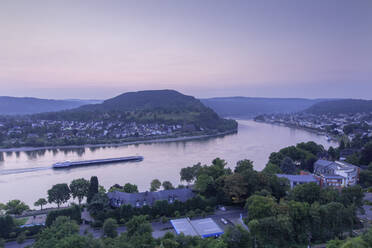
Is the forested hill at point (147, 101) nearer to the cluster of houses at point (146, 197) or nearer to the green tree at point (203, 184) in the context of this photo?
the green tree at point (203, 184)

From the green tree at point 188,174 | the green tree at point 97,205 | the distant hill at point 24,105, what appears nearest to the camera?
the green tree at point 97,205

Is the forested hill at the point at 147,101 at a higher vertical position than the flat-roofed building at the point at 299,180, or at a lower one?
higher

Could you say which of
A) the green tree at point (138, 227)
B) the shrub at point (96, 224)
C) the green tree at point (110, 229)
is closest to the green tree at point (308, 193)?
the green tree at point (138, 227)

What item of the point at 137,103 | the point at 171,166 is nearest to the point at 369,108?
the point at 137,103

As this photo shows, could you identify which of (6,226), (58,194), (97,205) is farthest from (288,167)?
(6,226)

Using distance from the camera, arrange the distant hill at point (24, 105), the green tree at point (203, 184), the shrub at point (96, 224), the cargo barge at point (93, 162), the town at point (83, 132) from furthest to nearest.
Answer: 1. the distant hill at point (24, 105)
2. the town at point (83, 132)
3. the cargo barge at point (93, 162)
4. the green tree at point (203, 184)
5. the shrub at point (96, 224)

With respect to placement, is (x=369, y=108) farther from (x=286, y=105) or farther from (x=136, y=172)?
(x=136, y=172)
